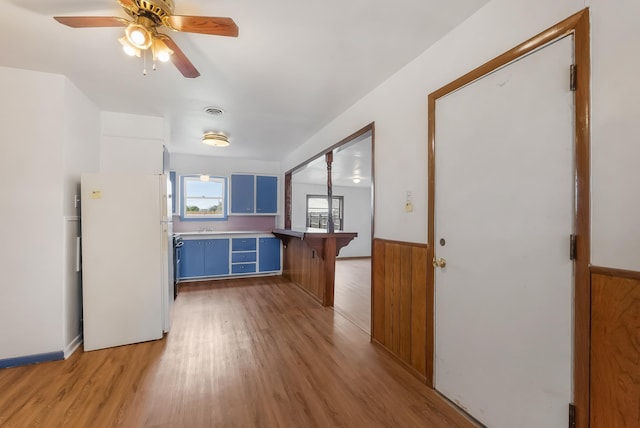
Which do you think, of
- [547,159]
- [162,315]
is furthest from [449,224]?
[162,315]

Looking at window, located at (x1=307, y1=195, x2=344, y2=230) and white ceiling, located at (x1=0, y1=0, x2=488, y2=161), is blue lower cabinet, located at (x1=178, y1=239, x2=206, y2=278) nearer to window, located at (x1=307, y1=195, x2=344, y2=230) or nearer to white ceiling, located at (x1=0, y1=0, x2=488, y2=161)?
white ceiling, located at (x1=0, y1=0, x2=488, y2=161)

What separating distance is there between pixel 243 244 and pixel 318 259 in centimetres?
199

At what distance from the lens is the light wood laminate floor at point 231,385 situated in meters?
1.66

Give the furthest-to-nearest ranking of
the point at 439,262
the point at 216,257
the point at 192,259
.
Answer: the point at 216,257 < the point at 192,259 < the point at 439,262

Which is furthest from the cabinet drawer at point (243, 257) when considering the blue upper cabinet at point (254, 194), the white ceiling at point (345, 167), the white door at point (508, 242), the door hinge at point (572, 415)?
the door hinge at point (572, 415)

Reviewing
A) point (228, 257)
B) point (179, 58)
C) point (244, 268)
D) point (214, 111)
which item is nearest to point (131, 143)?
point (214, 111)

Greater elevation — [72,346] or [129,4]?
[129,4]

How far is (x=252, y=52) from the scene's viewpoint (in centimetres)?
203

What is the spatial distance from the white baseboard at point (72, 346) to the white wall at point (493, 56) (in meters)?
3.01

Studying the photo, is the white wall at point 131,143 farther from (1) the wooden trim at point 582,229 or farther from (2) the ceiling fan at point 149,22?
(1) the wooden trim at point 582,229

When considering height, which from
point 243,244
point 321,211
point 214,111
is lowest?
point 243,244

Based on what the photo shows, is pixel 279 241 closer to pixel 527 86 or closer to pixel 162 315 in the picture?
pixel 162 315

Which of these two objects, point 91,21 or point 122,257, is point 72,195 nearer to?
point 122,257

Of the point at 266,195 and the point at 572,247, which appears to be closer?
the point at 572,247
